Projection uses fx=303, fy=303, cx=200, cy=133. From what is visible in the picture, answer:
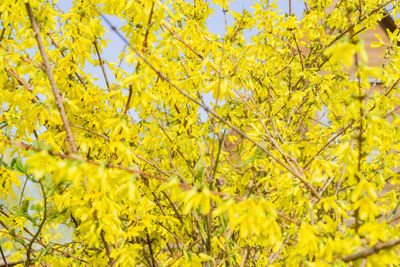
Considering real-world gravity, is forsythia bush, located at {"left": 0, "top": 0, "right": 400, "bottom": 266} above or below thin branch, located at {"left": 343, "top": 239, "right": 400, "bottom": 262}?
above

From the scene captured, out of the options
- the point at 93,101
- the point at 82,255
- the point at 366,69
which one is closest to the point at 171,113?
the point at 93,101

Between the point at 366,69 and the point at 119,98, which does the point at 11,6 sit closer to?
the point at 119,98

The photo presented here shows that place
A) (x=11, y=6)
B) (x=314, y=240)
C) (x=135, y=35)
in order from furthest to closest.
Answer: (x=11, y=6) → (x=135, y=35) → (x=314, y=240)

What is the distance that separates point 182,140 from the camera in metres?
2.32

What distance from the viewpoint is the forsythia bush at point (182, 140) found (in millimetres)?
1136

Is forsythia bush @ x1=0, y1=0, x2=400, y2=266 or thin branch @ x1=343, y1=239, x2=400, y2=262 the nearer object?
thin branch @ x1=343, y1=239, x2=400, y2=262

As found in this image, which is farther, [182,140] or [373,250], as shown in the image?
[182,140]

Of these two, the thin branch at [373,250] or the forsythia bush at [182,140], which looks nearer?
the thin branch at [373,250]

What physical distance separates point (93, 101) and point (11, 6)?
748mm

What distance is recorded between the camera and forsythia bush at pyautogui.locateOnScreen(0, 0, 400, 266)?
114cm

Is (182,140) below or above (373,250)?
above

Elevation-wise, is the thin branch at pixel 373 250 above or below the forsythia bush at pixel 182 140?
below

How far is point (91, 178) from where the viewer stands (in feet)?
3.43

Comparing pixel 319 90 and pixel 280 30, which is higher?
pixel 280 30
